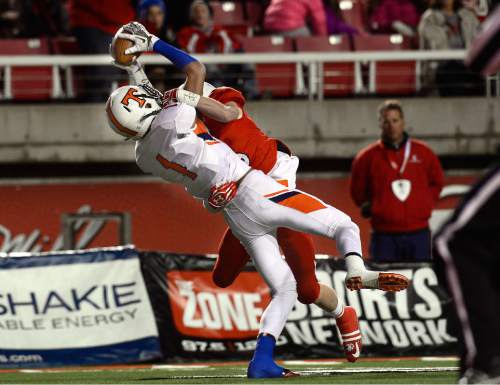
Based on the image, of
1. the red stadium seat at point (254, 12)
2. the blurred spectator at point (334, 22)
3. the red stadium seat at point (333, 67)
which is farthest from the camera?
the red stadium seat at point (254, 12)

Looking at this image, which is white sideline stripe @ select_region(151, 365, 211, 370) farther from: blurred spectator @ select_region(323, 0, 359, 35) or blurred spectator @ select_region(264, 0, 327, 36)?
blurred spectator @ select_region(323, 0, 359, 35)

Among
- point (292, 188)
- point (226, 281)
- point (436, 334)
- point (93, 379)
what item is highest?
point (292, 188)

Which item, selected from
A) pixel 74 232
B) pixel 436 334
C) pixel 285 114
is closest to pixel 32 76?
pixel 74 232

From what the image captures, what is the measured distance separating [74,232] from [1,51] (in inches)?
84.0

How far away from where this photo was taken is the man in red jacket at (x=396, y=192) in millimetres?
12375

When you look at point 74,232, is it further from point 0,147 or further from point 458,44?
point 458,44

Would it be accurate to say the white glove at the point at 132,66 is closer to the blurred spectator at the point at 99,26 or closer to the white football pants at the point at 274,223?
the white football pants at the point at 274,223

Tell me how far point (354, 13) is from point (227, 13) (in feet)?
5.35

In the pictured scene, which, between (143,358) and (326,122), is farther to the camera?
(326,122)

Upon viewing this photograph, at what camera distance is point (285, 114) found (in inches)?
561

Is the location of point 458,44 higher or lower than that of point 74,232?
higher

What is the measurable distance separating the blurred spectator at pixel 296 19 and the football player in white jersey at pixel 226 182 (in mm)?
6721

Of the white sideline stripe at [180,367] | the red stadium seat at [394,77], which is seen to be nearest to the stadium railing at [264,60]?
the red stadium seat at [394,77]

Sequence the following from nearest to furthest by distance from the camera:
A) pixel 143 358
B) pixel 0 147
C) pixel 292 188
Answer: pixel 292 188, pixel 143 358, pixel 0 147
